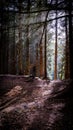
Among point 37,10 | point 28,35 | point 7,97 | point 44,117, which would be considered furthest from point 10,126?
point 37,10

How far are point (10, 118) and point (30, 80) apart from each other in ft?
19.8

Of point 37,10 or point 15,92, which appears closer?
point 37,10

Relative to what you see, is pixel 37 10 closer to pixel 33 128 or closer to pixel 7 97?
pixel 7 97

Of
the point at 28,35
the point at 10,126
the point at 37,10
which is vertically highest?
the point at 37,10

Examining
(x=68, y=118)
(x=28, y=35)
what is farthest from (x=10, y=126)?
(x=28, y=35)

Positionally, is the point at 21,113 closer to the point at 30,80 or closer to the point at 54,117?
the point at 54,117

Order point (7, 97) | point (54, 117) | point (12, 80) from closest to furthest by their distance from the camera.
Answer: point (54, 117)
point (7, 97)
point (12, 80)

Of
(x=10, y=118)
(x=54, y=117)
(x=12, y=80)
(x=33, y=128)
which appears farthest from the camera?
(x=12, y=80)

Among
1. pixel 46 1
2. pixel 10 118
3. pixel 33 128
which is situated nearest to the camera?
pixel 33 128

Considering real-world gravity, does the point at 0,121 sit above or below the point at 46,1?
below

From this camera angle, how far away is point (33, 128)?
6.52 m

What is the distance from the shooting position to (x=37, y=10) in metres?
10.2

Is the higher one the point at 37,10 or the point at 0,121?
the point at 37,10

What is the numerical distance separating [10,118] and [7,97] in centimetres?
329
